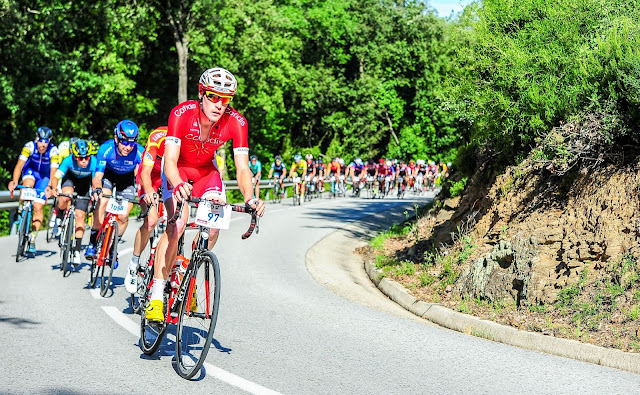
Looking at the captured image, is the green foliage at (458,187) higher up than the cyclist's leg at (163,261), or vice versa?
the green foliage at (458,187)

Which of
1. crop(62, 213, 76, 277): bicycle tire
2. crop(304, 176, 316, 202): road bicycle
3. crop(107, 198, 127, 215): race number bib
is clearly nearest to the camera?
crop(107, 198, 127, 215): race number bib

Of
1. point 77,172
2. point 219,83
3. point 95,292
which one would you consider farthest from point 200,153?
point 77,172

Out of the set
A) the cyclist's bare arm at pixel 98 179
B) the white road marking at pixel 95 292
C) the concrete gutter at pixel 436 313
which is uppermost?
the cyclist's bare arm at pixel 98 179

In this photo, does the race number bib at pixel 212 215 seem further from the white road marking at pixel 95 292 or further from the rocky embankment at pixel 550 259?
the white road marking at pixel 95 292

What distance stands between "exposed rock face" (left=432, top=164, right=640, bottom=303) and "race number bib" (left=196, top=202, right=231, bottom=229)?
421 centimetres

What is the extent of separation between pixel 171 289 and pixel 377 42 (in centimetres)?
6003

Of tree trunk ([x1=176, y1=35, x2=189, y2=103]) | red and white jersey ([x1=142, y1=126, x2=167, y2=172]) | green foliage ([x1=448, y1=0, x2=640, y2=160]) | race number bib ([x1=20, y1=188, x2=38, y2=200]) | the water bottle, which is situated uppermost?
tree trunk ([x1=176, y1=35, x2=189, y2=103])

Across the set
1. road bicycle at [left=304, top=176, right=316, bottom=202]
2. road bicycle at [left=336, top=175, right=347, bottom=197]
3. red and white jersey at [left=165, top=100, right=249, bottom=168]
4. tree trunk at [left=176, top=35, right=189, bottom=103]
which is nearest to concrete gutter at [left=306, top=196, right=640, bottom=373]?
red and white jersey at [left=165, top=100, right=249, bottom=168]

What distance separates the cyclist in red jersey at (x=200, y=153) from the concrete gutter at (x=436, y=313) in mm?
3278

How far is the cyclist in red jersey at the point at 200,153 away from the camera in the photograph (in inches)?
258

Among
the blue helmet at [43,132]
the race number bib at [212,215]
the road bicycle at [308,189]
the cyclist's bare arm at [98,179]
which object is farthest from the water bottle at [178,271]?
the road bicycle at [308,189]

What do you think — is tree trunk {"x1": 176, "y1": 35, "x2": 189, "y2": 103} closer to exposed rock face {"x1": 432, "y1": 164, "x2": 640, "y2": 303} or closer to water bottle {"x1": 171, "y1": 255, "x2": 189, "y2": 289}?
exposed rock face {"x1": 432, "y1": 164, "x2": 640, "y2": 303}

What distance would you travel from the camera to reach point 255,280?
12.1 m

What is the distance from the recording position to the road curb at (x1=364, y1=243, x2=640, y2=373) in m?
7.21
